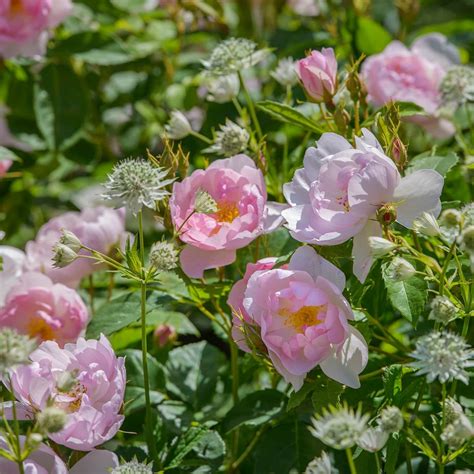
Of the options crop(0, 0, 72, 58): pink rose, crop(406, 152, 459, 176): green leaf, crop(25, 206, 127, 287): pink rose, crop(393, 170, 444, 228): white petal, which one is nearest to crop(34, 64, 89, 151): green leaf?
crop(0, 0, 72, 58): pink rose

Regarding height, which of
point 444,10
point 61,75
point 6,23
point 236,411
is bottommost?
point 444,10

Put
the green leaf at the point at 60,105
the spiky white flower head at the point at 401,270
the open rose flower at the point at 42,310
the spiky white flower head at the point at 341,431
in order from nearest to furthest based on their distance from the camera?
1. the spiky white flower head at the point at 341,431
2. the spiky white flower head at the point at 401,270
3. the open rose flower at the point at 42,310
4. the green leaf at the point at 60,105

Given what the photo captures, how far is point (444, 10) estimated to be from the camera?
2.30 m

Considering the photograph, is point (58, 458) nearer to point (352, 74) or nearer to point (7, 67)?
point (352, 74)

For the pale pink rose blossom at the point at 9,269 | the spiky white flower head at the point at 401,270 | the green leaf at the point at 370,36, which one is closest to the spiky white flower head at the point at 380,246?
the spiky white flower head at the point at 401,270

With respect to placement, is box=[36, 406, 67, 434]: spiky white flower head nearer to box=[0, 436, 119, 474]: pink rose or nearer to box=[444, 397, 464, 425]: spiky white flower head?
box=[0, 436, 119, 474]: pink rose

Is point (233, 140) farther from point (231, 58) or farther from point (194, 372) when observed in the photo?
point (194, 372)

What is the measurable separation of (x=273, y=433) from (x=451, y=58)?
0.61 metres

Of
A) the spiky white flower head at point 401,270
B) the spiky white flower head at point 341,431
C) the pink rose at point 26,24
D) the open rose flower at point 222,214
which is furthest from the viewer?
the pink rose at point 26,24

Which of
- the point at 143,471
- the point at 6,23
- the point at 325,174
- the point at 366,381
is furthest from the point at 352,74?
the point at 6,23

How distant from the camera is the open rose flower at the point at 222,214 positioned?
820 millimetres

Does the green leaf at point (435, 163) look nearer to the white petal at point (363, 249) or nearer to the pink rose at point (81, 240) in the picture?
the white petal at point (363, 249)

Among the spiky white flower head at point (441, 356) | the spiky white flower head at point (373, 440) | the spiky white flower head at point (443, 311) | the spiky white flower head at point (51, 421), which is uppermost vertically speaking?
the spiky white flower head at point (443, 311)

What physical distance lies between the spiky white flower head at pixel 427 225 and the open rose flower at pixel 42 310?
1.28 ft
